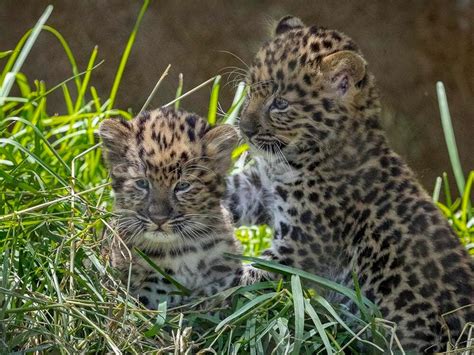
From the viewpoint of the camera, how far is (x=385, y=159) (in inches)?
246

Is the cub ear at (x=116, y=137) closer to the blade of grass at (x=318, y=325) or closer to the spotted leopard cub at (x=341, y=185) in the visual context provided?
the spotted leopard cub at (x=341, y=185)

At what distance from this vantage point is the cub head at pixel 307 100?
6125 millimetres

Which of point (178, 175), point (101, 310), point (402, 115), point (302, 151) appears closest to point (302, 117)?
point (302, 151)

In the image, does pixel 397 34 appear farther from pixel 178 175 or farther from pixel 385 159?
pixel 178 175

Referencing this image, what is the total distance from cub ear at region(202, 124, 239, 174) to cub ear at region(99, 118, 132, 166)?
1.36ft

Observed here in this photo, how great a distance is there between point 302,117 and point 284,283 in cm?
98

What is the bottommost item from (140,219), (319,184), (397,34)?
(140,219)

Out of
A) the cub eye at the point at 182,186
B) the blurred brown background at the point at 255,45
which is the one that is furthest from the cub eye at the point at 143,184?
the blurred brown background at the point at 255,45

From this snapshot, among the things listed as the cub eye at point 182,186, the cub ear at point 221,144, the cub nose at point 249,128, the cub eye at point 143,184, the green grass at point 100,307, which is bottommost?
the green grass at point 100,307

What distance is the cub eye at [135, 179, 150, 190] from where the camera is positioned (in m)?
5.77

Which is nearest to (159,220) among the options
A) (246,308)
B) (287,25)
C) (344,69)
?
(246,308)

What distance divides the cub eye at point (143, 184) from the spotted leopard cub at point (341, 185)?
738 millimetres

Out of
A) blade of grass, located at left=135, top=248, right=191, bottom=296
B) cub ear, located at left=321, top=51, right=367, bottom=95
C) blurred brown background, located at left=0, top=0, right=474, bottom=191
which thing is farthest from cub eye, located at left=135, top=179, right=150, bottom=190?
blurred brown background, located at left=0, top=0, right=474, bottom=191

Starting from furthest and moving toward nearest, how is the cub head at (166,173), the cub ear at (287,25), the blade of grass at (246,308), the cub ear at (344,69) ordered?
the cub ear at (287,25)
the cub ear at (344,69)
the cub head at (166,173)
the blade of grass at (246,308)
